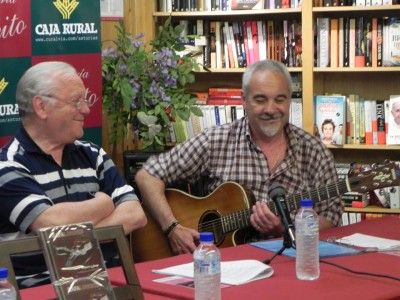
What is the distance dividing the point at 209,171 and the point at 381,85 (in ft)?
6.31

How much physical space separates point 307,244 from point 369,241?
0.56 metres

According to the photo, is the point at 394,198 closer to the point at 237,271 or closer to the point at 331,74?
the point at 331,74

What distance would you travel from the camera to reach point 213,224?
10.9 feet

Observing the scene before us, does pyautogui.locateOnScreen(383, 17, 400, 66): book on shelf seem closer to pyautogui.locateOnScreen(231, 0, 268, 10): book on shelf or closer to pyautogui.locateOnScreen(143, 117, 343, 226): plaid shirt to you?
pyautogui.locateOnScreen(231, 0, 268, 10): book on shelf

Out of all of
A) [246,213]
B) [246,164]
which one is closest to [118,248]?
[246,213]

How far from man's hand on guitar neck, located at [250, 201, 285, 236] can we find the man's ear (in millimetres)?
877

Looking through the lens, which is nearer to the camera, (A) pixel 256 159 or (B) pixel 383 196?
(A) pixel 256 159

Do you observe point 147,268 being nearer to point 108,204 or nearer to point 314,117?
point 108,204

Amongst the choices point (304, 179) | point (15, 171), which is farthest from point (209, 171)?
point (15, 171)

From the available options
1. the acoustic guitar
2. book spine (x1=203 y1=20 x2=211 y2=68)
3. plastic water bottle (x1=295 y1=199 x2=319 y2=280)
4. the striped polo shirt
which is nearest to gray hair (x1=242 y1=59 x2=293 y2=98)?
the acoustic guitar

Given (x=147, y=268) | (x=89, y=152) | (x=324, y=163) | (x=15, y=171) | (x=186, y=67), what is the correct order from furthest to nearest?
1. (x=186, y=67)
2. (x=324, y=163)
3. (x=89, y=152)
4. (x=15, y=171)
5. (x=147, y=268)

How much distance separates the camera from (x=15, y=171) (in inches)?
108

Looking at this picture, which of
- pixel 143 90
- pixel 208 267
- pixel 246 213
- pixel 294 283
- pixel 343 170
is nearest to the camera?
pixel 208 267

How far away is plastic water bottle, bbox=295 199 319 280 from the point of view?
2303mm
